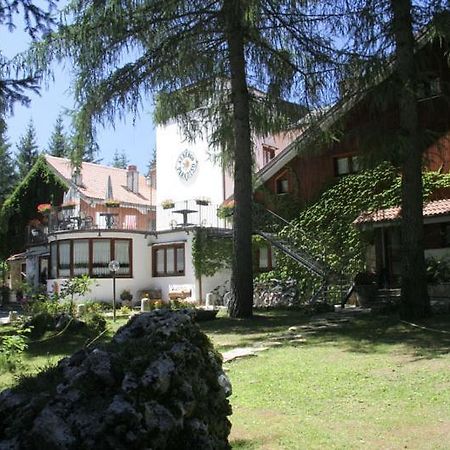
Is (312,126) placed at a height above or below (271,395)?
above

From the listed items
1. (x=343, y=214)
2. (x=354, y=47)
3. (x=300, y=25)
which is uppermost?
(x=300, y=25)

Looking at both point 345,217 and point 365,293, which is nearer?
point 365,293

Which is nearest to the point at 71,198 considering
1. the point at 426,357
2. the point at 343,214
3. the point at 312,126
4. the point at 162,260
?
the point at 162,260

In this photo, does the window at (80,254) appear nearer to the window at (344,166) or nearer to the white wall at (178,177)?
the white wall at (178,177)

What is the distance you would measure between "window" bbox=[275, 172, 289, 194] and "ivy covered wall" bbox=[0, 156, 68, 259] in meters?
19.4

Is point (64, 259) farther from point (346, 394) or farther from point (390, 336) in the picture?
point (346, 394)

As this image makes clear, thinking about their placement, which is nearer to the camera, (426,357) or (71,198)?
(426,357)

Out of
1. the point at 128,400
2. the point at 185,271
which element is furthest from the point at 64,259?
the point at 128,400

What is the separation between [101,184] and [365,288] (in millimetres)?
25431

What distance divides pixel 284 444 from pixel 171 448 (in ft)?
5.71

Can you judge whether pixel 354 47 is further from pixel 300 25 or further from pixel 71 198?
pixel 71 198

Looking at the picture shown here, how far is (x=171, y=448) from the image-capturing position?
318cm

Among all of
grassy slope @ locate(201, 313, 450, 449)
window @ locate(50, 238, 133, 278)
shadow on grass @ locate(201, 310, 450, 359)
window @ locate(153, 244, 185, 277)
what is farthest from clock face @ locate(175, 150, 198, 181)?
grassy slope @ locate(201, 313, 450, 449)

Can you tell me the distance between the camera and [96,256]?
1075 inches
